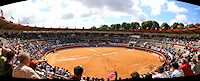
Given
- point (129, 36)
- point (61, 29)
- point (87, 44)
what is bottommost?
point (87, 44)

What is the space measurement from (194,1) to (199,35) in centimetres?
4067

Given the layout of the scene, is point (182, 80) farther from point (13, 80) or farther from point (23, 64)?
point (23, 64)

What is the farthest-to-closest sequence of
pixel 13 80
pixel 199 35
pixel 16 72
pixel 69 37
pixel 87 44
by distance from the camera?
pixel 69 37 → pixel 87 44 → pixel 199 35 → pixel 16 72 → pixel 13 80

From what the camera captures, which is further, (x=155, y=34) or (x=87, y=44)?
(x=155, y=34)

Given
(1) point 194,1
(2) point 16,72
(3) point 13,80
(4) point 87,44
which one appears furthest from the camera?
(4) point 87,44

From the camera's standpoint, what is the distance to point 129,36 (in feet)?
156

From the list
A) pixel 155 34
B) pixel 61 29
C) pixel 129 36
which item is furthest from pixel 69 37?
pixel 155 34

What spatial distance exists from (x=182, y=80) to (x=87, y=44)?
38392 mm

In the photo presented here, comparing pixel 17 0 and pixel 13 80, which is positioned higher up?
pixel 17 0

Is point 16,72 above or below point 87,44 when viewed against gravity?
above

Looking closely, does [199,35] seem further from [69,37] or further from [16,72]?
[69,37]

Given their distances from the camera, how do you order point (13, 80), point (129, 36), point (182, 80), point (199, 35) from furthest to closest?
point (129, 36) < point (199, 35) < point (182, 80) < point (13, 80)

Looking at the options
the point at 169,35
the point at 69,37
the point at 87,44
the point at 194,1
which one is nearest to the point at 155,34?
the point at 169,35

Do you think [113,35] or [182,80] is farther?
[113,35]
